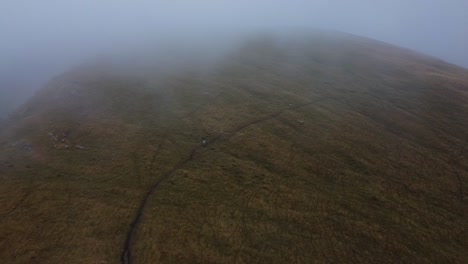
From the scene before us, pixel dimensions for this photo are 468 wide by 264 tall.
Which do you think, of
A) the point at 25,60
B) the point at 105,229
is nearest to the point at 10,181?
the point at 105,229

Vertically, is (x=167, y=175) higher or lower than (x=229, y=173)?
lower

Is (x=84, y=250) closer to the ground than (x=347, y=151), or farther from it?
closer to the ground

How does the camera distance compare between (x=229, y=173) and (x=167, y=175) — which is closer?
(x=167, y=175)

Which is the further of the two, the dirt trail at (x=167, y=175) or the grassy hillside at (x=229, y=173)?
the grassy hillside at (x=229, y=173)

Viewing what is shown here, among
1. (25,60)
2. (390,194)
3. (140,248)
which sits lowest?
(25,60)

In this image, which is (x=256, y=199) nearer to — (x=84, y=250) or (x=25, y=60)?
(x=84, y=250)

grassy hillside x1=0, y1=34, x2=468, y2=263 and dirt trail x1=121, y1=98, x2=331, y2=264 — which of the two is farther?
grassy hillside x1=0, y1=34, x2=468, y2=263

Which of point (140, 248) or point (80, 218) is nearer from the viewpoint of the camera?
point (140, 248)

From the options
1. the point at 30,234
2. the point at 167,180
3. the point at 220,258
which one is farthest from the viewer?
the point at 167,180
